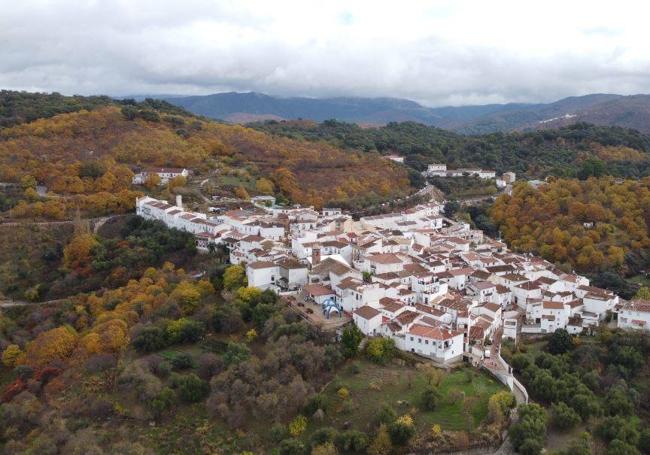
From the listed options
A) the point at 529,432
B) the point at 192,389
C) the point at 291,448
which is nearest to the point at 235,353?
the point at 192,389

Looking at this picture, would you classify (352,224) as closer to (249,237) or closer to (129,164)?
(249,237)

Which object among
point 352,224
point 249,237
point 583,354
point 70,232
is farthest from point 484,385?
point 70,232

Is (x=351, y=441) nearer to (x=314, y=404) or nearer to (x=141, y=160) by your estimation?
(x=314, y=404)

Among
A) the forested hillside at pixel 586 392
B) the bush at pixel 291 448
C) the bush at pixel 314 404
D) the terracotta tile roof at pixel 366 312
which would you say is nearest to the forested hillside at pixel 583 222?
the forested hillside at pixel 586 392

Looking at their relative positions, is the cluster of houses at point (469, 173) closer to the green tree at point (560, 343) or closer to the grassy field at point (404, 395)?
the green tree at point (560, 343)

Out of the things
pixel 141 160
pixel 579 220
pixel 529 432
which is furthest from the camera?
pixel 141 160

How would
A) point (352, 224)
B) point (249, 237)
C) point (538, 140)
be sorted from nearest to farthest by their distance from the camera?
point (249, 237) → point (352, 224) → point (538, 140)

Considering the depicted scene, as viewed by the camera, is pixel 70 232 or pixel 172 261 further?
pixel 70 232
